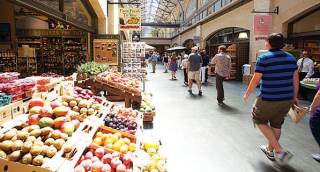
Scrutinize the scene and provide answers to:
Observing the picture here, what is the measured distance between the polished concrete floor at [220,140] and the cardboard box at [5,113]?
6.92 ft

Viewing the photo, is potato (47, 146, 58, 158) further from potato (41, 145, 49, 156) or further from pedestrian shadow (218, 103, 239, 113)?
pedestrian shadow (218, 103, 239, 113)

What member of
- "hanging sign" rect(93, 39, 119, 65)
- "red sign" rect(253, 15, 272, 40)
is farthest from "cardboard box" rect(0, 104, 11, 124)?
"red sign" rect(253, 15, 272, 40)

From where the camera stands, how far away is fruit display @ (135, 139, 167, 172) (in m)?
3.11

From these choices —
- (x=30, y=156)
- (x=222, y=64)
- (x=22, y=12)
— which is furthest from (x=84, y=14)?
(x=30, y=156)

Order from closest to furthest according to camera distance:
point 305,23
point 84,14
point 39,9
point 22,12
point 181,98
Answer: point 39,9
point 181,98
point 84,14
point 305,23
point 22,12

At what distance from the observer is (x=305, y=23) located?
38.1ft

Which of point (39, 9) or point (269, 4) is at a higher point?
point (269, 4)

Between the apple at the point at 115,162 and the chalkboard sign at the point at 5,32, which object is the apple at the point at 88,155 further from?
the chalkboard sign at the point at 5,32

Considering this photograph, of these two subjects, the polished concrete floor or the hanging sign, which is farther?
the hanging sign

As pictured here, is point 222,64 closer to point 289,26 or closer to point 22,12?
point 289,26

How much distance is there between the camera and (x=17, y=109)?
3.34 m

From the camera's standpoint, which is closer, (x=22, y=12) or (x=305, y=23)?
(x=305, y=23)

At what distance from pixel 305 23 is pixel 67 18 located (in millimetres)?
9267

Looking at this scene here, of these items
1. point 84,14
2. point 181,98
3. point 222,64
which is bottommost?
point 181,98
